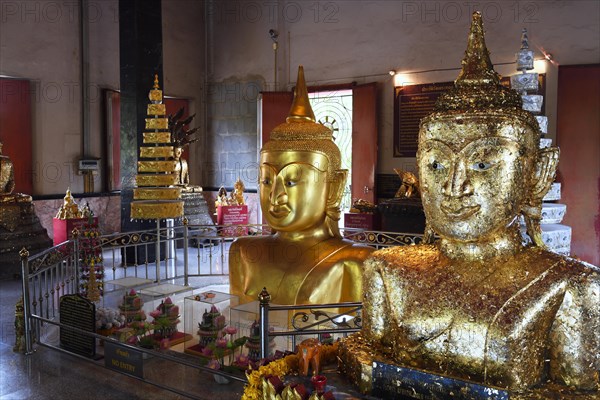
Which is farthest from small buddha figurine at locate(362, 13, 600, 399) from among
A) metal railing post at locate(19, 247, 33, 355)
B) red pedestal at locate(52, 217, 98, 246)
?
red pedestal at locate(52, 217, 98, 246)

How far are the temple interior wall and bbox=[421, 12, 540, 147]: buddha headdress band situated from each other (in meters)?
6.20

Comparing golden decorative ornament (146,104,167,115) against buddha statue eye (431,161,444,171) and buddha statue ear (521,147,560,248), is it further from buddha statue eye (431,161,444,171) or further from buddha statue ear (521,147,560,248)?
buddha statue ear (521,147,560,248)

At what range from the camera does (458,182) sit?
1.88 meters

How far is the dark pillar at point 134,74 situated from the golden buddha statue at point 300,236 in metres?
3.80

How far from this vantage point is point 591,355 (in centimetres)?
179

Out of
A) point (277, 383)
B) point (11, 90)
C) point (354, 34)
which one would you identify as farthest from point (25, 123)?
point (277, 383)

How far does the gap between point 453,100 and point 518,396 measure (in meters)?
1.01

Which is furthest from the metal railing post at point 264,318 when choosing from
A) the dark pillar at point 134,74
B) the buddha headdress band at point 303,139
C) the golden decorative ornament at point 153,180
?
the dark pillar at point 134,74

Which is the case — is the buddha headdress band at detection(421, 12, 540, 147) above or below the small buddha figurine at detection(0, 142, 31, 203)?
above

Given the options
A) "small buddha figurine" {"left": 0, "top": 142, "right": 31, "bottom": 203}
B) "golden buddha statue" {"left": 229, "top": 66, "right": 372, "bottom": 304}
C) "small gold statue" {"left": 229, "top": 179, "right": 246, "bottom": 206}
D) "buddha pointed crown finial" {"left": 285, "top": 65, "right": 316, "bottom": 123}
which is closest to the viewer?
"golden buddha statue" {"left": 229, "top": 66, "right": 372, "bottom": 304}

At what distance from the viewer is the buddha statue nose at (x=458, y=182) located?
6.16 ft

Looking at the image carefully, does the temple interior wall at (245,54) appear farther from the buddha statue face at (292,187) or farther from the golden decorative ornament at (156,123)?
the buddha statue face at (292,187)

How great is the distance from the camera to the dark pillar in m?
7.89

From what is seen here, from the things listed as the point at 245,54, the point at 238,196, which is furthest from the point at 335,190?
the point at 245,54
